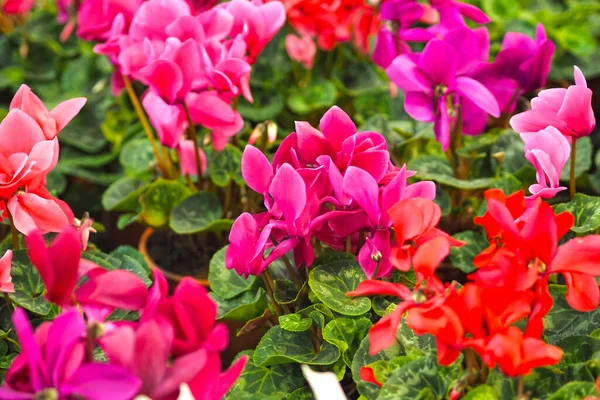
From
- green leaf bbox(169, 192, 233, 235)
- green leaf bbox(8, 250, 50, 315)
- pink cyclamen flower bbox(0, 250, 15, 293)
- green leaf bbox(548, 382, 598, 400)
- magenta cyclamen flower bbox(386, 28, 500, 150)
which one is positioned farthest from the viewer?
green leaf bbox(169, 192, 233, 235)

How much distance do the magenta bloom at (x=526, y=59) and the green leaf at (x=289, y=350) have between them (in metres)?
0.47

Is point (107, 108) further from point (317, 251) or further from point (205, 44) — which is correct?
point (317, 251)

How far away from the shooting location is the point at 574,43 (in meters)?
1.69

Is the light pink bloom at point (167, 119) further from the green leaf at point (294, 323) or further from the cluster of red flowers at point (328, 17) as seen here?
the cluster of red flowers at point (328, 17)

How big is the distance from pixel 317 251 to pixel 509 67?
0.39 m

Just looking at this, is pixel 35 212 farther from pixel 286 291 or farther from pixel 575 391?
pixel 575 391

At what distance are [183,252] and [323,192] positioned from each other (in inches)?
23.6

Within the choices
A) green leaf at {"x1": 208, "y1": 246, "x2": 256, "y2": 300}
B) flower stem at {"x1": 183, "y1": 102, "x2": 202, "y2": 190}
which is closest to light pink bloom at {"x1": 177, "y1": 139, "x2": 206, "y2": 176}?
flower stem at {"x1": 183, "y1": 102, "x2": 202, "y2": 190}

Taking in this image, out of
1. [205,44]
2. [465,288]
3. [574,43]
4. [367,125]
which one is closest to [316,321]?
[465,288]

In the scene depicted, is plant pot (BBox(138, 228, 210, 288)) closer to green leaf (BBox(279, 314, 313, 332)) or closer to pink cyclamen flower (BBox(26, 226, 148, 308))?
green leaf (BBox(279, 314, 313, 332))

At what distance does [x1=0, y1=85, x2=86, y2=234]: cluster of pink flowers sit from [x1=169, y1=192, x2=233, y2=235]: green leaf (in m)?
0.35

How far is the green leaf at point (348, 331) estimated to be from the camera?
31.7 inches

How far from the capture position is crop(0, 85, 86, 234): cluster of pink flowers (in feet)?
2.48

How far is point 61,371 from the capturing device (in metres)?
0.54
